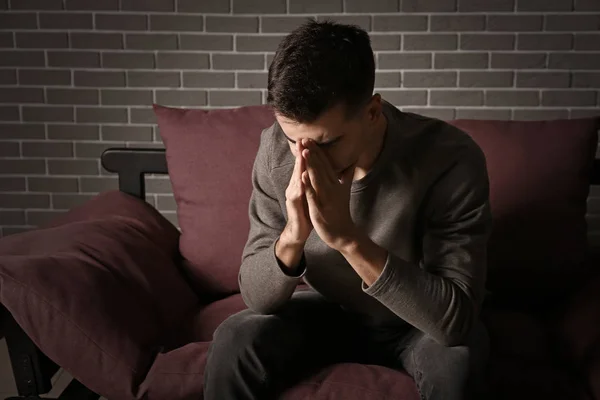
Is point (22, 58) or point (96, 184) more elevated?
point (22, 58)

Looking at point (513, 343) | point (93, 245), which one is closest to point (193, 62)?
point (93, 245)

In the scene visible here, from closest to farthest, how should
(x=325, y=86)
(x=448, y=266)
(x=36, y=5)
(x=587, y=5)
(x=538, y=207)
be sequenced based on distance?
1. (x=325, y=86)
2. (x=448, y=266)
3. (x=538, y=207)
4. (x=587, y=5)
5. (x=36, y=5)

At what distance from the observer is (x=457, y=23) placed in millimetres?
2902

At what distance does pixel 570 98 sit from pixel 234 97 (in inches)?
49.7

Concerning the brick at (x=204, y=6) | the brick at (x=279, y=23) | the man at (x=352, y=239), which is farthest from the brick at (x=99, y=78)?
the man at (x=352, y=239)

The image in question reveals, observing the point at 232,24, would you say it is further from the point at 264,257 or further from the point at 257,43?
the point at 264,257

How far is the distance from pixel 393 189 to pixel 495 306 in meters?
0.65

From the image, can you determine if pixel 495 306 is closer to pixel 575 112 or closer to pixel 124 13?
pixel 575 112

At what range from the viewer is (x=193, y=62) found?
2984 millimetres

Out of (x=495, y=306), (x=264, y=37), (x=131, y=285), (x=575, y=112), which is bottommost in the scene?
(x=495, y=306)

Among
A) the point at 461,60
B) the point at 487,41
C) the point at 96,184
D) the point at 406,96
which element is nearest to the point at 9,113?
the point at 96,184

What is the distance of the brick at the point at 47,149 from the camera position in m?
3.09

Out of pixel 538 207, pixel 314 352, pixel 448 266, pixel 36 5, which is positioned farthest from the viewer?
pixel 36 5

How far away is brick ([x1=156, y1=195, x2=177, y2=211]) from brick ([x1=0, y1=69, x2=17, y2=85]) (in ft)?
2.32
